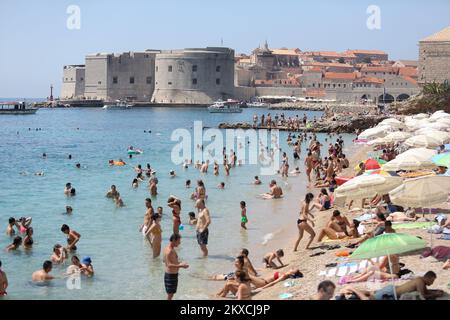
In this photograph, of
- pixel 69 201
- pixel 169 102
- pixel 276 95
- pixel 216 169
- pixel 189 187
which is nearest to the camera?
pixel 69 201

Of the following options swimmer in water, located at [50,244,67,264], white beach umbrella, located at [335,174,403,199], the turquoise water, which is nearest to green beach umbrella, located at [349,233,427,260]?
the turquoise water

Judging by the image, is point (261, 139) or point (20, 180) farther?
point (261, 139)

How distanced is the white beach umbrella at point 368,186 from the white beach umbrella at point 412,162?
2034 millimetres

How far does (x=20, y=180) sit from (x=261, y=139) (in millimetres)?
18735

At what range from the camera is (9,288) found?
10.2 meters

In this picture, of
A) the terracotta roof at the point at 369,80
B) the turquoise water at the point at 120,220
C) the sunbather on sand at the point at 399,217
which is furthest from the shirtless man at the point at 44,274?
the terracotta roof at the point at 369,80

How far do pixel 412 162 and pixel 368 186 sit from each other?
2.71 m

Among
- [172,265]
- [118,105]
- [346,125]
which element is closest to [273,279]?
[172,265]

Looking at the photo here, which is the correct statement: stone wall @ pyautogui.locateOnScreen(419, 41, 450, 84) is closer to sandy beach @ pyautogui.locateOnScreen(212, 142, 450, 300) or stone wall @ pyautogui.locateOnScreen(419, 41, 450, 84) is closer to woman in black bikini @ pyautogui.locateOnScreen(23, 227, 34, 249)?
sandy beach @ pyautogui.locateOnScreen(212, 142, 450, 300)

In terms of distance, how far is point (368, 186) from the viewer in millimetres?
11578

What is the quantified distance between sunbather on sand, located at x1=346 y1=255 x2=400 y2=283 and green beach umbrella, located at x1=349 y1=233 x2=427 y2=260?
418 millimetres

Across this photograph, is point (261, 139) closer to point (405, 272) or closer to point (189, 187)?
point (189, 187)

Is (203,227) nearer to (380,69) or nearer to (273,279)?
(273,279)
